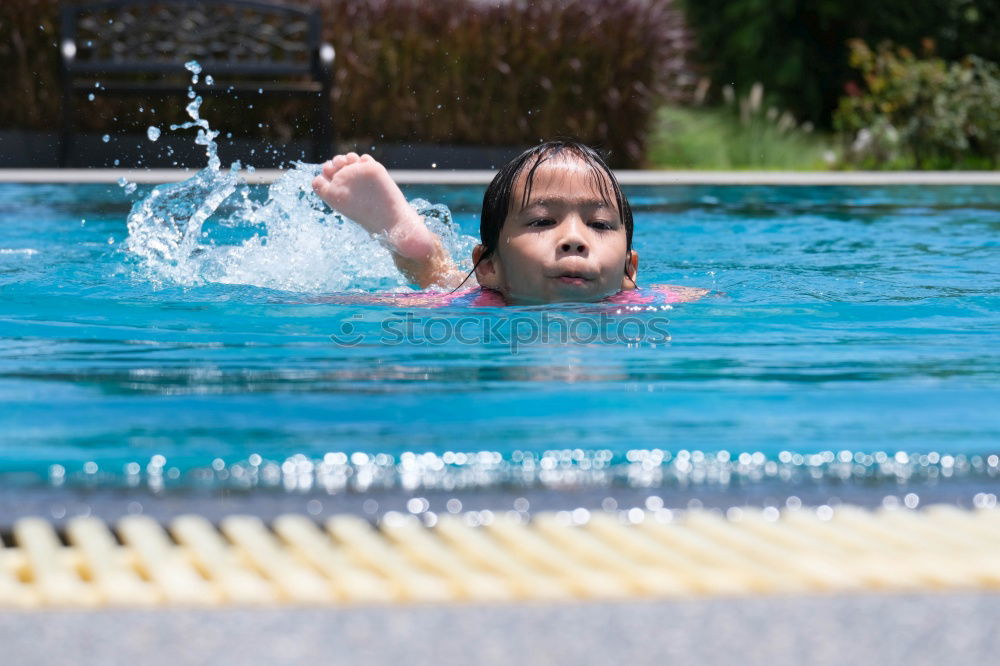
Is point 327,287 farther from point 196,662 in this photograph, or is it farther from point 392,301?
point 196,662

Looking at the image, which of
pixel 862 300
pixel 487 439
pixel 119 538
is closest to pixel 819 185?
pixel 862 300

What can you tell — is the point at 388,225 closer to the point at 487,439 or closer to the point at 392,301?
the point at 392,301

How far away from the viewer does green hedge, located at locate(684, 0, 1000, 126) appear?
1552 centimetres

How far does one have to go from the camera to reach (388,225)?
5402 mm

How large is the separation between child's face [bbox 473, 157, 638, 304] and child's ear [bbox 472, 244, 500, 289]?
0.52ft

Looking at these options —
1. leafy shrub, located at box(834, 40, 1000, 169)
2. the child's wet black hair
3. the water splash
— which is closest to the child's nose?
the child's wet black hair

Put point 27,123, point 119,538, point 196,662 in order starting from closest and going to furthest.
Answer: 1. point 196,662
2. point 119,538
3. point 27,123

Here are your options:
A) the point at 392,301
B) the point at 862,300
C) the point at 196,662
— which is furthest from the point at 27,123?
the point at 196,662

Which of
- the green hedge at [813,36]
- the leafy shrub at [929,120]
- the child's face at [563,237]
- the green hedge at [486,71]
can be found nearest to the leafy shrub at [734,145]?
the leafy shrub at [929,120]

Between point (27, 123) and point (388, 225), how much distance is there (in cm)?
772

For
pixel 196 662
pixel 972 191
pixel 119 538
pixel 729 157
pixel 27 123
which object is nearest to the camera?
pixel 196 662

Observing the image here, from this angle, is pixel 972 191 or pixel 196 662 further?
pixel 972 191

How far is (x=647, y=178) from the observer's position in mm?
10734

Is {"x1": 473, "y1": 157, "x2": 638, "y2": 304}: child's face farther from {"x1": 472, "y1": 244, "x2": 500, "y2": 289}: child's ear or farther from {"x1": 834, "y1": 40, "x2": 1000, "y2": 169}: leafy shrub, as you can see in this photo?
{"x1": 834, "y1": 40, "x2": 1000, "y2": 169}: leafy shrub
